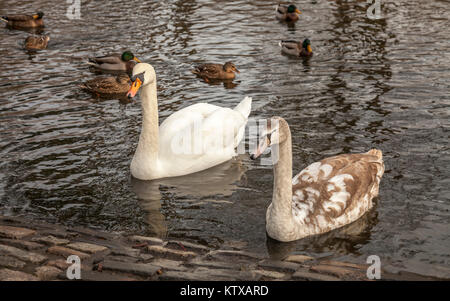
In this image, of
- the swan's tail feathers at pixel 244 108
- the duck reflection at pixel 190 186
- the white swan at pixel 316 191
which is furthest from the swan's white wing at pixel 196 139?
the white swan at pixel 316 191

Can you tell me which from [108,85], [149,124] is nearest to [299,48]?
[108,85]

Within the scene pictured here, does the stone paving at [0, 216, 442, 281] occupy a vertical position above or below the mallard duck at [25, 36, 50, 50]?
below

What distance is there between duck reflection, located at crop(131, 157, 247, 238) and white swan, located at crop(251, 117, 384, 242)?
1588 millimetres

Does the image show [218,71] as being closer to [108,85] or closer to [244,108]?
[108,85]

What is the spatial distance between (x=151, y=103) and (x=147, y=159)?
87 centimetres

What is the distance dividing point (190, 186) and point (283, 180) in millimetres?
2591

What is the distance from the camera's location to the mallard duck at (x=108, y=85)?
14.3 meters

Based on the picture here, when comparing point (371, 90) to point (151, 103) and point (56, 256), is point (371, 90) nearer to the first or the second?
point (151, 103)

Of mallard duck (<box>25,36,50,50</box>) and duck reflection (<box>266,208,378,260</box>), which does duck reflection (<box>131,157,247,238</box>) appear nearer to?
duck reflection (<box>266,208,378,260</box>)

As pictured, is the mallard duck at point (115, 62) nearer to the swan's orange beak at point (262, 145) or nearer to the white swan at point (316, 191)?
the white swan at point (316, 191)

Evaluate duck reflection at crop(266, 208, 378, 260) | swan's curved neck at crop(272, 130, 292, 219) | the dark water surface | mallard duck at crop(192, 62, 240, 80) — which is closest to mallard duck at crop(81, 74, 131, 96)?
the dark water surface

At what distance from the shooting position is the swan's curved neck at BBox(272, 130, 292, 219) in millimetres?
7496

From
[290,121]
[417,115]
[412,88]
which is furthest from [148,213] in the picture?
[412,88]

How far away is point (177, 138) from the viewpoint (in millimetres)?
10008
